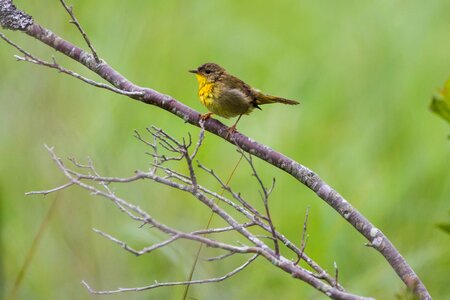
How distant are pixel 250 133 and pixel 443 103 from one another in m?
4.84

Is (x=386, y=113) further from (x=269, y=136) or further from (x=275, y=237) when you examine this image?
(x=275, y=237)

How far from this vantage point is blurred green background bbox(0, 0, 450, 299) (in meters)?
5.53

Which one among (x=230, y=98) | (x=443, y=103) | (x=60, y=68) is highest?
(x=230, y=98)

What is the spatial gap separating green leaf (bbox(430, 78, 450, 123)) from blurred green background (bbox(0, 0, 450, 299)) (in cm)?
205

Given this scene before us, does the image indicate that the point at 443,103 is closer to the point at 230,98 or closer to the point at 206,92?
the point at 230,98

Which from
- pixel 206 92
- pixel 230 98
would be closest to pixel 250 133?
pixel 206 92

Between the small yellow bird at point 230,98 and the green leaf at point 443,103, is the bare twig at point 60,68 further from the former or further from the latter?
the small yellow bird at point 230,98

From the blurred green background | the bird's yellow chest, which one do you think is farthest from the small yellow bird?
the blurred green background

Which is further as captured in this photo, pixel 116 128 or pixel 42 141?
pixel 116 128

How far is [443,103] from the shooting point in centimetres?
310

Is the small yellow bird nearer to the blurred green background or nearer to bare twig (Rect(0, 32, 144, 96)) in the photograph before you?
the blurred green background

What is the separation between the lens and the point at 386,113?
7.64 m

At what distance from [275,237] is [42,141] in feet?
8.46

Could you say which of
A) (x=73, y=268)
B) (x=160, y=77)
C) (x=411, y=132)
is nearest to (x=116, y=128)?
(x=160, y=77)
